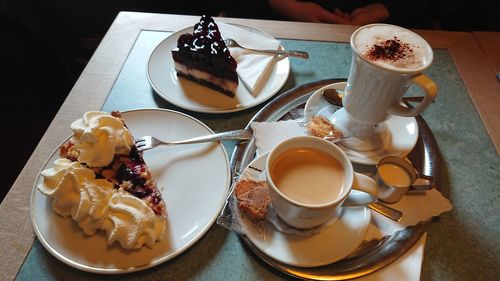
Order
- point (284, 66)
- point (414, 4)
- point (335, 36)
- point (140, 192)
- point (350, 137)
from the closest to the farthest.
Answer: point (140, 192) → point (350, 137) → point (284, 66) → point (335, 36) → point (414, 4)

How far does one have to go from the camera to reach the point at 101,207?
761mm

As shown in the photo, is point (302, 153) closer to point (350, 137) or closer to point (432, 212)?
point (350, 137)

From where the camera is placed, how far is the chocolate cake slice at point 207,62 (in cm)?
115

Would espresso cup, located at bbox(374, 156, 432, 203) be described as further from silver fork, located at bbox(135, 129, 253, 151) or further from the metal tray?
silver fork, located at bbox(135, 129, 253, 151)

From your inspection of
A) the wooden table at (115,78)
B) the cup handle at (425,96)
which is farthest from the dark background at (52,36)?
the cup handle at (425,96)

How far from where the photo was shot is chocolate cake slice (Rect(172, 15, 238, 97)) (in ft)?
3.76

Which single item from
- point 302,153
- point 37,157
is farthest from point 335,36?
point 37,157

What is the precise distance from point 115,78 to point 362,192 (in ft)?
2.90

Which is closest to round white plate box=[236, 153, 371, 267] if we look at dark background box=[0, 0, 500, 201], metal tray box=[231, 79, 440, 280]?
metal tray box=[231, 79, 440, 280]

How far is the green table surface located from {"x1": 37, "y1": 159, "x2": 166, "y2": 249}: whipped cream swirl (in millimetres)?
80

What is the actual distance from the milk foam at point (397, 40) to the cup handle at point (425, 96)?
3 centimetres

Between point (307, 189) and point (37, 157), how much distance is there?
732mm

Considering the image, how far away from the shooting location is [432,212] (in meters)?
0.81

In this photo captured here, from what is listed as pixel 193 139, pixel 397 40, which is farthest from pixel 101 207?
pixel 397 40
